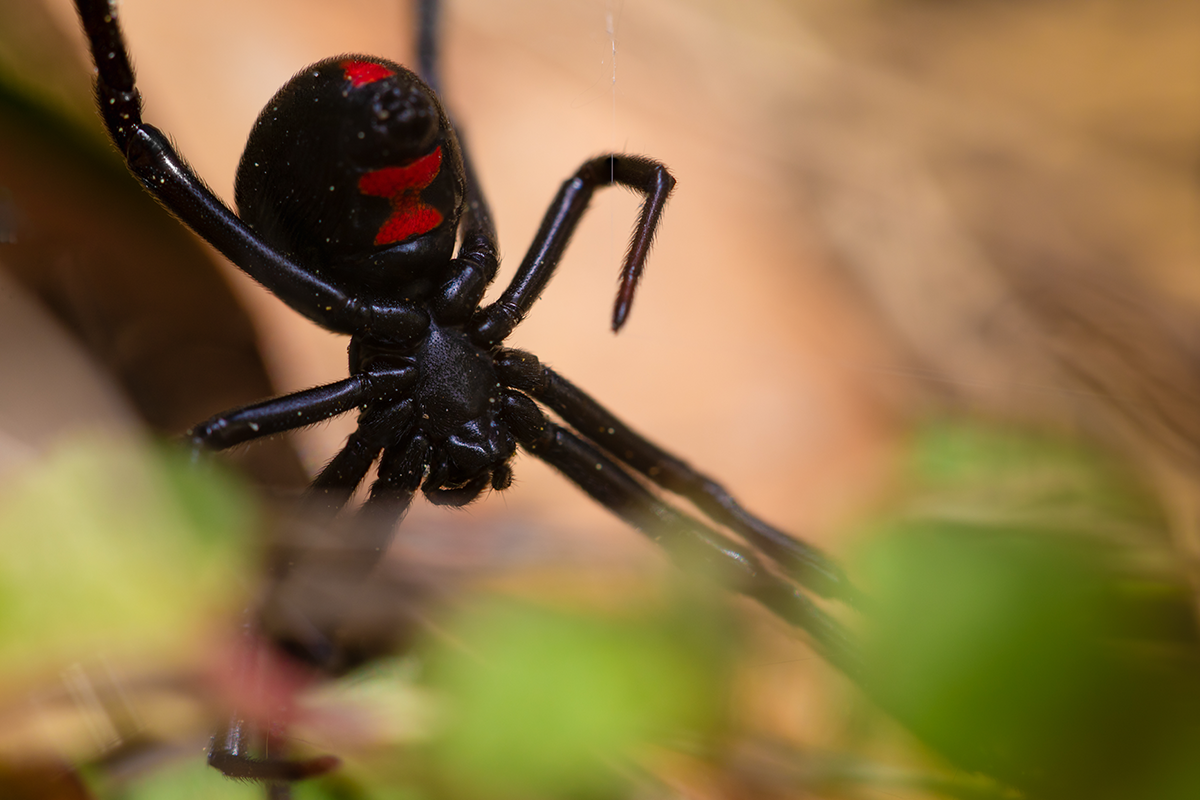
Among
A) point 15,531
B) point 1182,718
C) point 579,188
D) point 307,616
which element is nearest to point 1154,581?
point 1182,718

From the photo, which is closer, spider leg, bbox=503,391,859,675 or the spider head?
the spider head

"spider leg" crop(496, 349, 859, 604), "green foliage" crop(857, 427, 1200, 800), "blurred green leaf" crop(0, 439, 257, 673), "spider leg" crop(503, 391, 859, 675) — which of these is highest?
"spider leg" crop(496, 349, 859, 604)

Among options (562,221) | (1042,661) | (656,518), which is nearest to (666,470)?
(656,518)

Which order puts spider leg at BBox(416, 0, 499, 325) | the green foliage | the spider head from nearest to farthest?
the green foliage
the spider head
spider leg at BBox(416, 0, 499, 325)

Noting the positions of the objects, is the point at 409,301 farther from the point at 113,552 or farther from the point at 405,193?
the point at 113,552

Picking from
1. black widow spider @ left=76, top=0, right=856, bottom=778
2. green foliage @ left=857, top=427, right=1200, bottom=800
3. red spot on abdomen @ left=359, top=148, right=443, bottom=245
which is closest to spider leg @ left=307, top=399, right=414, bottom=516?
black widow spider @ left=76, top=0, right=856, bottom=778

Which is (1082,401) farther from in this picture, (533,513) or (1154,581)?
(533,513)

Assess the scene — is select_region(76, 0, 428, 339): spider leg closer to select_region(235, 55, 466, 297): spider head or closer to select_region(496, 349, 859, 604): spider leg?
select_region(235, 55, 466, 297): spider head

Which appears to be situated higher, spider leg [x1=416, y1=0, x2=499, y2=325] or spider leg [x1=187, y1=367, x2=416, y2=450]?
spider leg [x1=416, y1=0, x2=499, y2=325]
